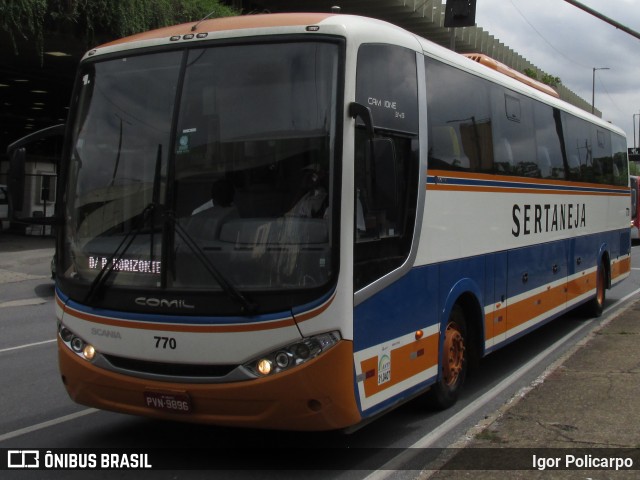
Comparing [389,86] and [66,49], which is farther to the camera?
[66,49]

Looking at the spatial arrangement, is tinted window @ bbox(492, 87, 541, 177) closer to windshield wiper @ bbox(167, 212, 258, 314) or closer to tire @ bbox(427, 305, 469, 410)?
tire @ bbox(427, 305, 469, 410)

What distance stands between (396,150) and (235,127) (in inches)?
52.0

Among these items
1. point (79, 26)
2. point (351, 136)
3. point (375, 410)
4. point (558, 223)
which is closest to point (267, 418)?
point (375, 410)

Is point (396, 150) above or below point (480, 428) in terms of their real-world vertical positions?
above

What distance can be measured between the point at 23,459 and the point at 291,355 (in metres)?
2.27

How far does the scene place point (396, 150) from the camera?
5.72 m

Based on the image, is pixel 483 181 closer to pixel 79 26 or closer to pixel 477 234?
pixel 477 234

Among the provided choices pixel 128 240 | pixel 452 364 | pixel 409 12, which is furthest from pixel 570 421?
pixel 409 12

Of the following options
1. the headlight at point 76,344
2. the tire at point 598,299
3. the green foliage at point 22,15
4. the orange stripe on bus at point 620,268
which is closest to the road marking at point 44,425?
Answer: the headlight at point 76,344

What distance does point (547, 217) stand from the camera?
9.59 metres

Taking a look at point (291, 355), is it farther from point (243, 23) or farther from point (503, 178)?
→ point (503, 178)

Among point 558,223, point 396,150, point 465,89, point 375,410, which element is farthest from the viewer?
point 558,223

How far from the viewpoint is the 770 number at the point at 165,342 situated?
495cm

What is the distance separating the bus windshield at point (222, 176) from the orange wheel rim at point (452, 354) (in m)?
2.30
